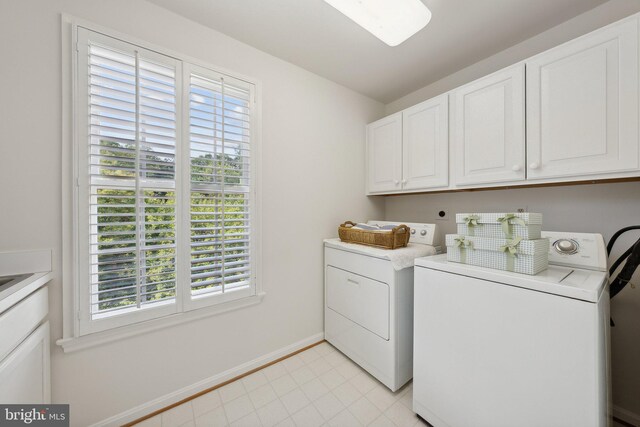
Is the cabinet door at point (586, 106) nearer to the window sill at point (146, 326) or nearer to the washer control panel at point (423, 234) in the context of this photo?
the washer control panel at point (423, 234)

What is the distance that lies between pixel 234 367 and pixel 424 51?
277 cm

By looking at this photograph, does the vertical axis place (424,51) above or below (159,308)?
above

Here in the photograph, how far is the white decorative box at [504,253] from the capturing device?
1.08 m

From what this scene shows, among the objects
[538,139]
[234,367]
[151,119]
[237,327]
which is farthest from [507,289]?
[151,119]

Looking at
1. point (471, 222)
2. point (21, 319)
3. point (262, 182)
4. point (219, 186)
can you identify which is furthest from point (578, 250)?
point (21, 319)

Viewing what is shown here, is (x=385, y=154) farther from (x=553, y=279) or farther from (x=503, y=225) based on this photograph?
(x=553, y=279)

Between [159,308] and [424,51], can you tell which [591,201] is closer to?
[424,51]

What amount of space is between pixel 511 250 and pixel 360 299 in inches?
40.7

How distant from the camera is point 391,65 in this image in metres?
1.97

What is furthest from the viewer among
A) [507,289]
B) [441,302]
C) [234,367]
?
[234,367]

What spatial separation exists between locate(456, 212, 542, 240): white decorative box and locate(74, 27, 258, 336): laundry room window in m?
1.42

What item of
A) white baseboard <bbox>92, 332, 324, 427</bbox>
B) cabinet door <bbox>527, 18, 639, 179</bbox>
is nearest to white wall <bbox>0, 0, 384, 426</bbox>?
white baseboard <bbox>92, 332, 324, 427</bbox>

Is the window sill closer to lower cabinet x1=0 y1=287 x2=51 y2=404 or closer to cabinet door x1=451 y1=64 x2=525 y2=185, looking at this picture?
lower cabinet x1=0 y1=287 x2=51 y2=404

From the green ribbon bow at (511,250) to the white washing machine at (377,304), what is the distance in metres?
0.56
